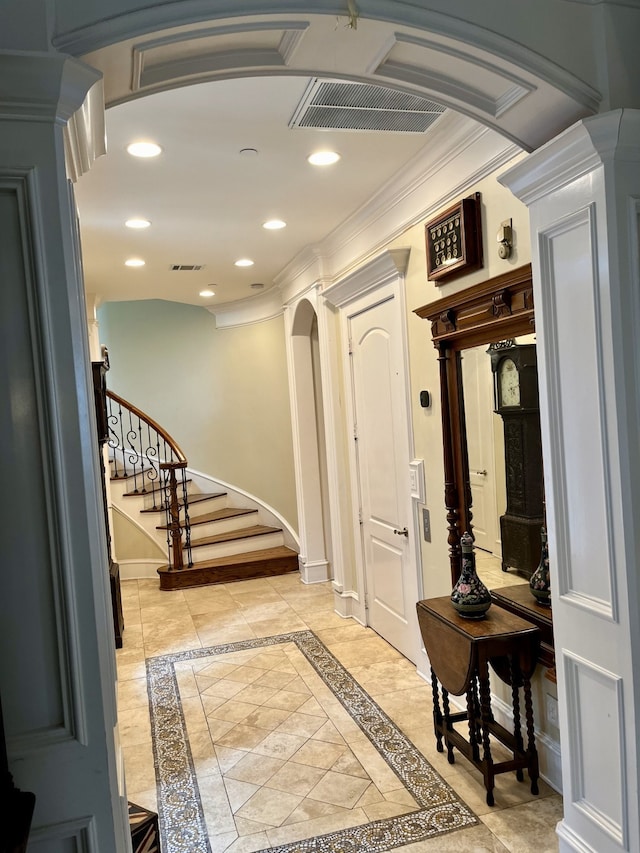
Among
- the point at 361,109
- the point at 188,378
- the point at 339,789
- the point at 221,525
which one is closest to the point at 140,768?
the point at 339,789

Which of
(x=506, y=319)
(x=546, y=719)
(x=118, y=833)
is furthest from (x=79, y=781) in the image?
(x=506, y=319)

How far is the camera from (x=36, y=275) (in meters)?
1.29

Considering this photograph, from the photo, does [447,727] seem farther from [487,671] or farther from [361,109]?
[361,109]

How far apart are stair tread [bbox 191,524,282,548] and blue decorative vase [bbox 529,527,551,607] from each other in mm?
4369

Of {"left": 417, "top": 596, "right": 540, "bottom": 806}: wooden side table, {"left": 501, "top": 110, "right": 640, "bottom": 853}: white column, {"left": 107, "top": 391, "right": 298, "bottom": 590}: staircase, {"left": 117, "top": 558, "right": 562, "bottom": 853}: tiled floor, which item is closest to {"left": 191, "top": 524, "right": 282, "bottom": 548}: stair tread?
{"left": 107, "top": 391, "right": 298, "bottom": 590}: staircase

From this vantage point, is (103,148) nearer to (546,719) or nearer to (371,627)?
(546,719)

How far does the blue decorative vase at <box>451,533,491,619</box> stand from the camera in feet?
8.68

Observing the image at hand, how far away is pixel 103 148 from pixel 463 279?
1.76 metres

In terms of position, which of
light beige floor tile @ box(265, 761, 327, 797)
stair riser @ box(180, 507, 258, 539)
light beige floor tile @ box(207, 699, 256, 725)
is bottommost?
light beige floor tile @ box(207, 699, 256, 725)

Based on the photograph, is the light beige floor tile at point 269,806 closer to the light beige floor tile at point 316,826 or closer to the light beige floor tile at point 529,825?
the light beige floor tile at point 316,826

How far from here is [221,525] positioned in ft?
22.6

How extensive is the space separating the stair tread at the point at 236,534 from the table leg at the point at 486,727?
433 cm

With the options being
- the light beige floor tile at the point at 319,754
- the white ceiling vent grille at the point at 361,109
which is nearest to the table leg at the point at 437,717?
the light beige floor tile at the point at 319,754

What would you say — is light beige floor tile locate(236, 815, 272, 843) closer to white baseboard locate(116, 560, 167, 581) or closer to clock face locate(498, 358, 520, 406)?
clock face locate(498, 358, 520, 406)
